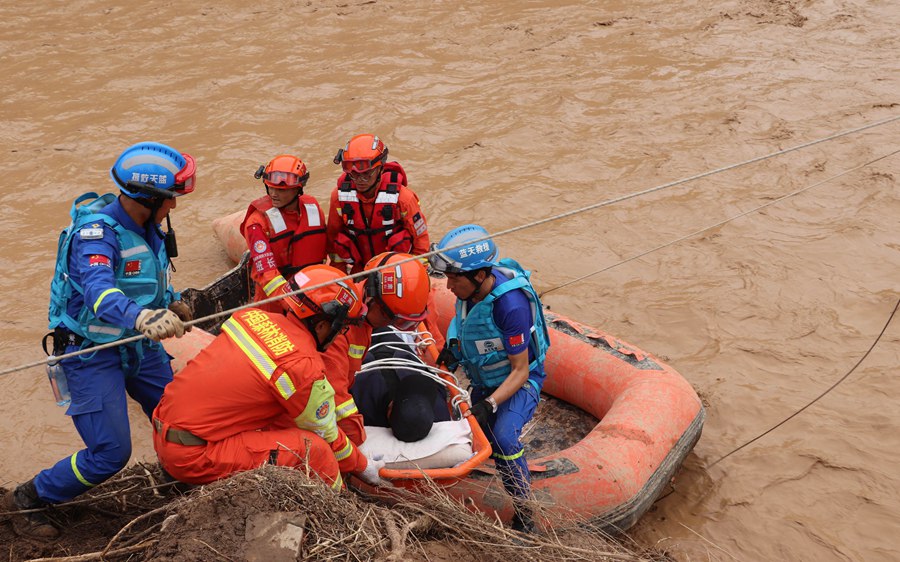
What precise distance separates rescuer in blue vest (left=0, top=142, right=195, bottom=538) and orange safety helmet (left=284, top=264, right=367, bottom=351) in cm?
65

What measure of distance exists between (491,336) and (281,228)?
1623mm

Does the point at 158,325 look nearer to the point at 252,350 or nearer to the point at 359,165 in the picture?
the point at 252,350

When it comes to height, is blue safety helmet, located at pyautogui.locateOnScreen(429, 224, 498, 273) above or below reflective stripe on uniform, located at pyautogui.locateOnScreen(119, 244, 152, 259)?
below

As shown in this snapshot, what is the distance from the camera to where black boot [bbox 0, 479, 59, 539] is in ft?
11.3

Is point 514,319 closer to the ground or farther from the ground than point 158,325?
closer to the ground

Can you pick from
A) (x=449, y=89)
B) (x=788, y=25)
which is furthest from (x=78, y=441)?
(x=788, y=25)

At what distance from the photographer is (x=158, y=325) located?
125 inches

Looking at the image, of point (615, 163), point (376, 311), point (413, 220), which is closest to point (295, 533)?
point (376, 311)

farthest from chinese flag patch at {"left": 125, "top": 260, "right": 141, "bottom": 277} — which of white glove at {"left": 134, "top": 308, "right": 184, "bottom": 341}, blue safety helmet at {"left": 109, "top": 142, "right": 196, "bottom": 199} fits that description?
white glove at {"left": 134, "top": 308, "right": 184, "bottom": 341}

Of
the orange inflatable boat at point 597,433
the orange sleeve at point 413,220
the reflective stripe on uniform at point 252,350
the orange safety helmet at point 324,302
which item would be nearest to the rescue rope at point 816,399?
the orange inflatable boat at point 597,433

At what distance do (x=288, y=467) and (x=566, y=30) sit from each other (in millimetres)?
9422

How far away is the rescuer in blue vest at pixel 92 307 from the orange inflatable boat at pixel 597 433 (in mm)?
1080

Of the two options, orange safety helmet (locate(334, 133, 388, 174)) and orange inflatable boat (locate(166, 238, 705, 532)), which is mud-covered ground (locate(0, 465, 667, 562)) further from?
orange safety helmet (locate(334, 133, 388, 174))

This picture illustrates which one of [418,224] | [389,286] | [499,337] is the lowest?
[499,337]
